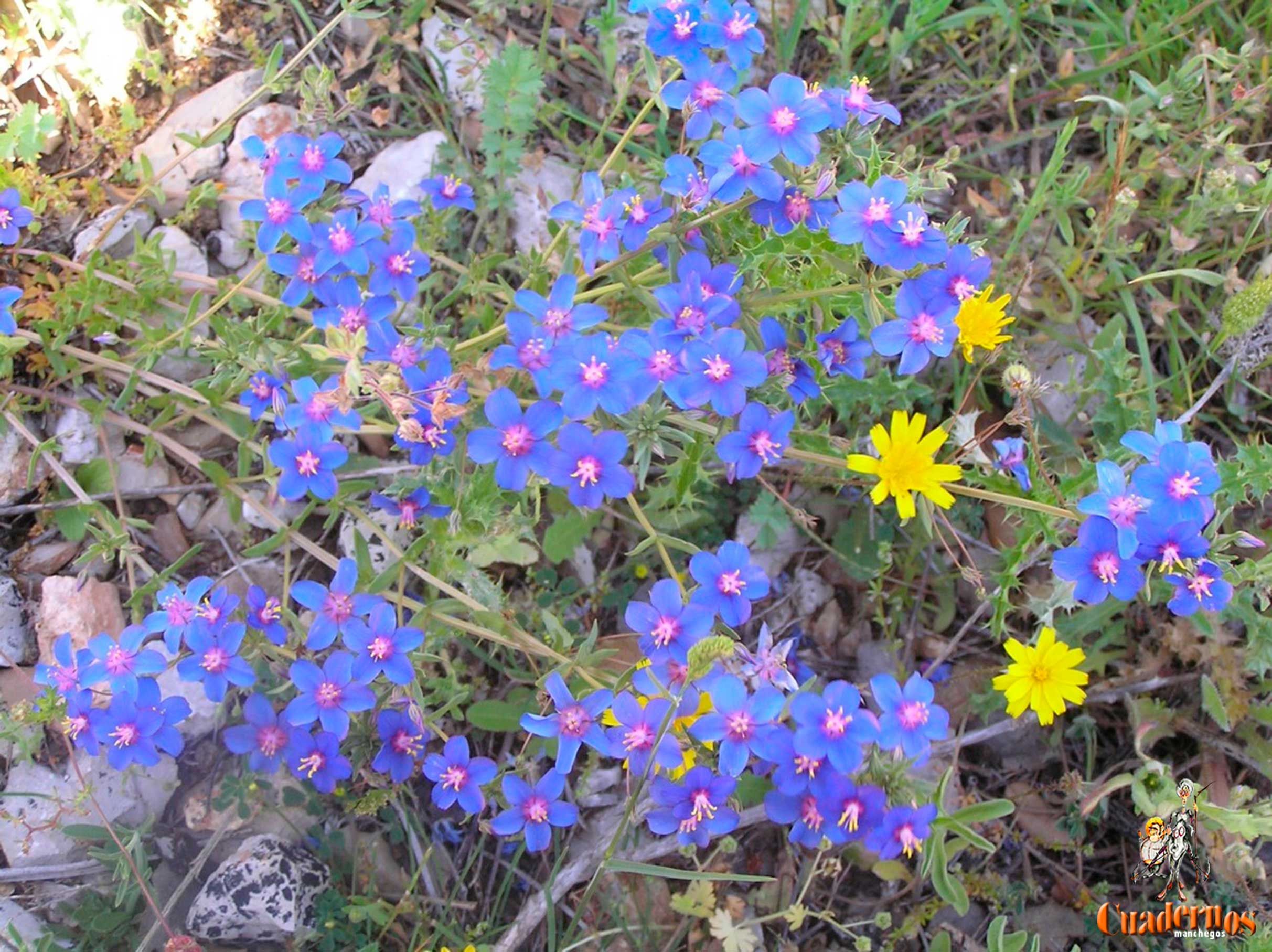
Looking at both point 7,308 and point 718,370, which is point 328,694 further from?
point 7,308

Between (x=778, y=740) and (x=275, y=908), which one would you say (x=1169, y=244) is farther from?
(x=275, y=908)

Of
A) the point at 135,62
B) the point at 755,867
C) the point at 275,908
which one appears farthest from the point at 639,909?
the point at 135,62

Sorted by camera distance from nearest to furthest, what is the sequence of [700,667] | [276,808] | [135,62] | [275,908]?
[700,667] → [275,908] → [276,808] → [135,62]

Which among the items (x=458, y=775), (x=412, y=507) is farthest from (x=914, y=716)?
(x=412, y=507)

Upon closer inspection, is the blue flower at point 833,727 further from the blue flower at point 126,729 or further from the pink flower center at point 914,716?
the blue flower at point 126,729

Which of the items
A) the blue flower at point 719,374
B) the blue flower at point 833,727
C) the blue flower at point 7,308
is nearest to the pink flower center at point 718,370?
the blue flower at point 719,374

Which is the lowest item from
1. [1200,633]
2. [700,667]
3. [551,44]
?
[1200,633]

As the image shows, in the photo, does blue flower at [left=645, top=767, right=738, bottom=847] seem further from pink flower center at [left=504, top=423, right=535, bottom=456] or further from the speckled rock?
the speckled rock

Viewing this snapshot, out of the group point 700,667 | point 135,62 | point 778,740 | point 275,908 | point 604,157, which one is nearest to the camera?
point 700,667
